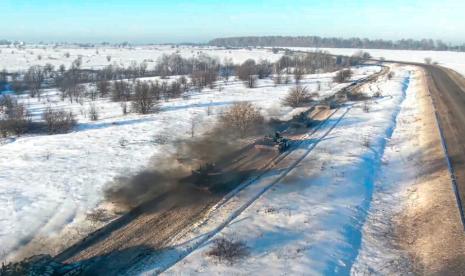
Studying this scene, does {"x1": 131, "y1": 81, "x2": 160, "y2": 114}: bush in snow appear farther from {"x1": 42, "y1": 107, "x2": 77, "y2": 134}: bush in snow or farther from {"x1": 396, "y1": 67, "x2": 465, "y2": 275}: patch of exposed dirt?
{"x1": 396, "y1": 67, "x2": 465, "y2": 275}: patch of exposed dirt

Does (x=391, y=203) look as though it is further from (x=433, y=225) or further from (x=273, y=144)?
(x=273, y=144)

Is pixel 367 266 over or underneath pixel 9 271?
underneath

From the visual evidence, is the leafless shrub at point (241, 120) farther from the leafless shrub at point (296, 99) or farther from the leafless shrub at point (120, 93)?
the leafless shrub at point (120, 93)

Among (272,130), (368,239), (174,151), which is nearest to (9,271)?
(368,239)

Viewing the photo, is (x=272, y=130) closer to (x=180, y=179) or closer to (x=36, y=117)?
(x=180, y=179)

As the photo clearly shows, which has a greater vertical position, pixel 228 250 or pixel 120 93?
pixel 120 93

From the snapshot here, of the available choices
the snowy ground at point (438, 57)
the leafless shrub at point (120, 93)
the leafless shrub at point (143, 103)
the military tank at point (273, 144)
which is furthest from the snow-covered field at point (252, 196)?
the snowy ground at point (438, 57)

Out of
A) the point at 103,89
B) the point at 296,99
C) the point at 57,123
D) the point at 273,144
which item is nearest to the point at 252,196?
the point at 273,144
